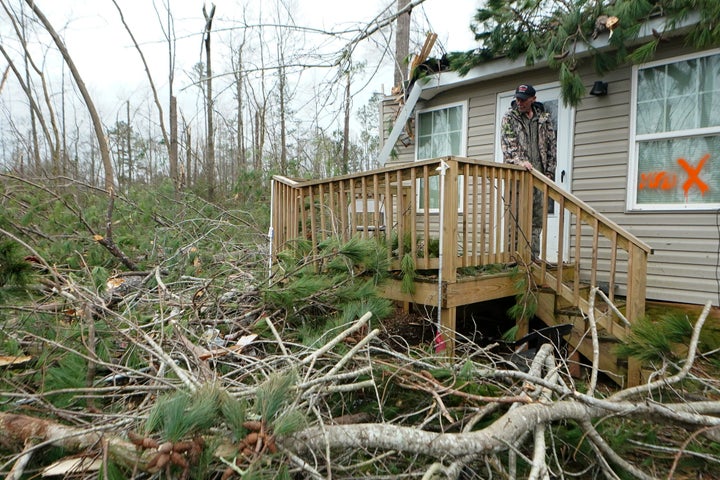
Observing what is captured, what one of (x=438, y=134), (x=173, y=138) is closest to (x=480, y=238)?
(x=438, y=134)

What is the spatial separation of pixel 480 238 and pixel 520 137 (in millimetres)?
1415

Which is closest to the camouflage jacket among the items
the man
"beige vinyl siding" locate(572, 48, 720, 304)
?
the man

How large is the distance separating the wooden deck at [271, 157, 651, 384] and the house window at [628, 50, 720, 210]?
2.50ft

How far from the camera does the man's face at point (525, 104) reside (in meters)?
4.63

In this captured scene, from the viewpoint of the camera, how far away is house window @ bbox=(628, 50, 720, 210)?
429cm

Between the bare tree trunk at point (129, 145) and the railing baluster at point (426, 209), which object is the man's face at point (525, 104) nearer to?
the railing baluster at point (426, 209)

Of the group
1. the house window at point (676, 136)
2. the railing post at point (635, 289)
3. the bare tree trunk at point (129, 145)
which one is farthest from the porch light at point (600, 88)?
the bare tree trunk at point (129, 145)

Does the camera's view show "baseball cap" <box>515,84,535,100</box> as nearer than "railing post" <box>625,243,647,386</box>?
No

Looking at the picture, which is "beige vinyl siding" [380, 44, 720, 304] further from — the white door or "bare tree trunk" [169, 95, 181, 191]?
"bare tree trunk" [169, 95, 181, 191]

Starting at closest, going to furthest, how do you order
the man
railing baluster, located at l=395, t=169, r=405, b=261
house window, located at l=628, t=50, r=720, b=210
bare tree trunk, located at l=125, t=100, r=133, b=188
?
railing baluster, located at l=395, t=169, r=405, b=261 → house window, located at l=628, t=50, r=720, b=210 → the man → bare tree trunk, located at l=125, t=100, r=133, b=188

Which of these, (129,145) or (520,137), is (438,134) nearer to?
(520,137)

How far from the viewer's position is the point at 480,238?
396 cm

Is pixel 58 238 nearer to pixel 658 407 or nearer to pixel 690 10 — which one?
pixel 658 407

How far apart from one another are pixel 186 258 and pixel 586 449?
400 centimetres
